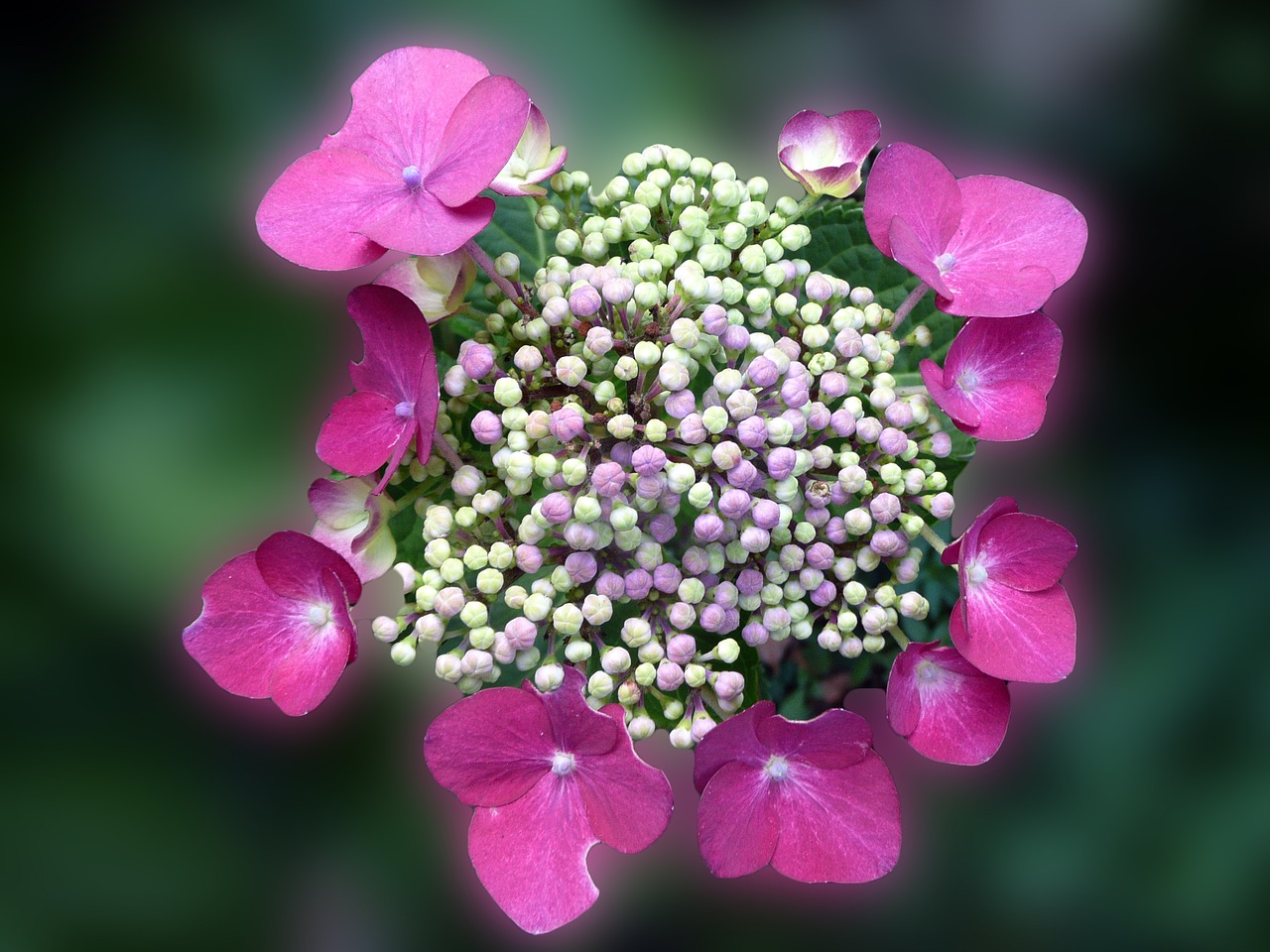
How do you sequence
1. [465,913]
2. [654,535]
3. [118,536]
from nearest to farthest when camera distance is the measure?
[654,535], [118,536], [465,913]

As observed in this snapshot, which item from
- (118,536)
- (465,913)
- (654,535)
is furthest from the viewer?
(465,913)

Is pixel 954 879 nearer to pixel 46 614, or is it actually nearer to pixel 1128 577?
pixel 1128 577

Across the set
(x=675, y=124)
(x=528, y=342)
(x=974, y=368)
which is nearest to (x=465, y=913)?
(x=528, y=342)

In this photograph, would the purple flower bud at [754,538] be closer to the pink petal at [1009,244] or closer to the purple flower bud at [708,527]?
the purple flower bud at [708,527]

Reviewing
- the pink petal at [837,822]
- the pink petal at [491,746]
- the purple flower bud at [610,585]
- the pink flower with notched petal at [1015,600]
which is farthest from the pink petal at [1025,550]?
the pink petal at [491,746]

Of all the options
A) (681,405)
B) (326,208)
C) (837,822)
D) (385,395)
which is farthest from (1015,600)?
(326,208)

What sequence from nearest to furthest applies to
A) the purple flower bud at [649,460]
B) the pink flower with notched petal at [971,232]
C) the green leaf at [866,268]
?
1. the purple flower bud at [649,460]
2. the pink flower with notched petal at [971,232]
3. the green leaf at [866,268]
